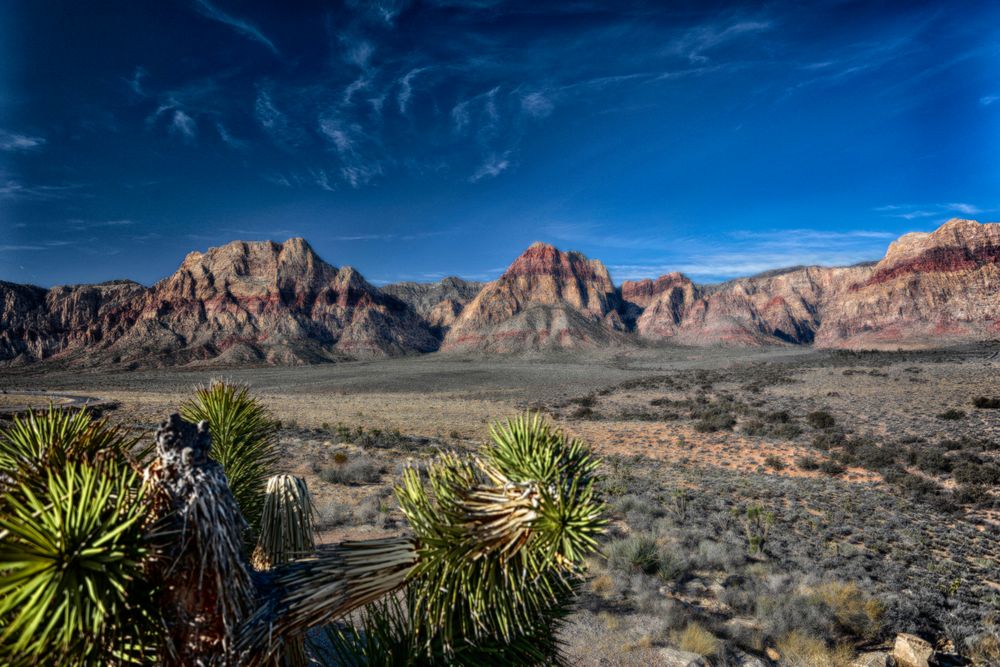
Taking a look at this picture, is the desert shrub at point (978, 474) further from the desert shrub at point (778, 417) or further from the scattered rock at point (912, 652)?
the scattered rock at point (912, 652)

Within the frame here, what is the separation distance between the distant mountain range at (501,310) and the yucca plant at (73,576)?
410ft

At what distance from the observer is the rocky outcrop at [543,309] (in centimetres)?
14275

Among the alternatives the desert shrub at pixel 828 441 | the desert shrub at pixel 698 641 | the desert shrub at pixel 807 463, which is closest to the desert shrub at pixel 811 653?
the desert shrub at pixel 698 641

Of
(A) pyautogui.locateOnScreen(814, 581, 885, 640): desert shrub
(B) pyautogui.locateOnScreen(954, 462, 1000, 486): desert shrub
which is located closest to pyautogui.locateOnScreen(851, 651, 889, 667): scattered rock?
(A) pyautogui.locateOnScreen(814, 581, 885, 640): desert shrub

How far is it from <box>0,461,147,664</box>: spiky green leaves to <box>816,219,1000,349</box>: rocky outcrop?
133 meters

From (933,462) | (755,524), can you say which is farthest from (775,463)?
(755,524)

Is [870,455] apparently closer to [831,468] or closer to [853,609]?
[831,468]

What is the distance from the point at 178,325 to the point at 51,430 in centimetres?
15268

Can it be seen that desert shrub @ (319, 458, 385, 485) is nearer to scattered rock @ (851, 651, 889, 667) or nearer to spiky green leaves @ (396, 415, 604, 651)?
scattered rock @ (851, 651, 889, 667)

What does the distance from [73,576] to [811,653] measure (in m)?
7.91

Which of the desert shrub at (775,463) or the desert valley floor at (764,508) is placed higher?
the desert valley floor at (764,508)

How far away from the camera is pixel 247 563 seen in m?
1.91

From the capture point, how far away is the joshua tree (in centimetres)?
141

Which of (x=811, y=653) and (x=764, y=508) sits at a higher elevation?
(x=811, y=653)
